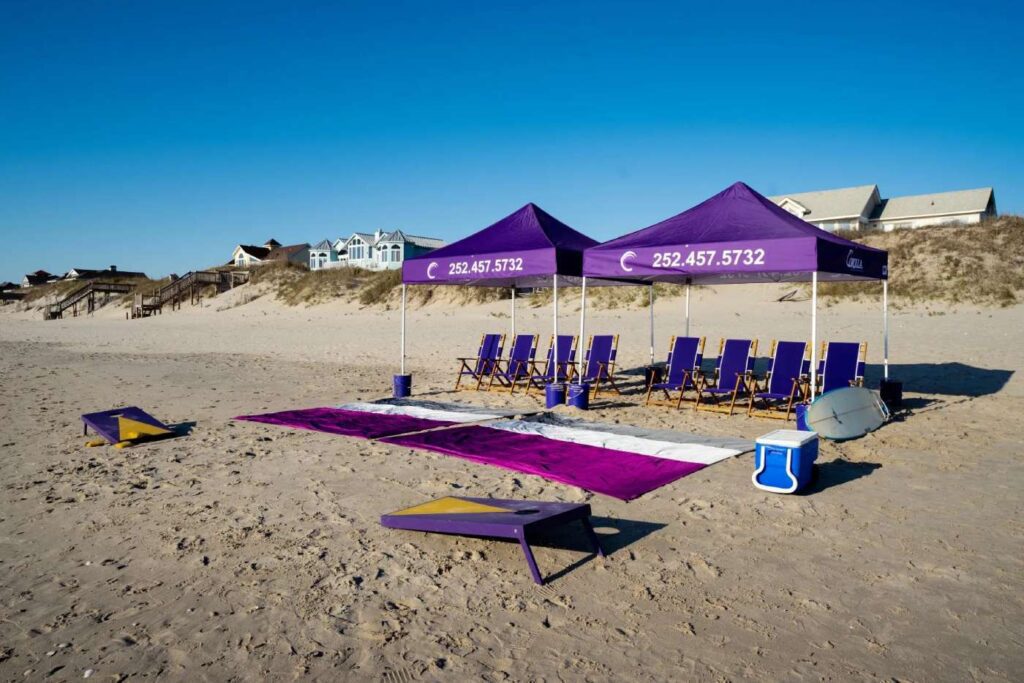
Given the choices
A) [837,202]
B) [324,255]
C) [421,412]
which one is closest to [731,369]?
[421,412]

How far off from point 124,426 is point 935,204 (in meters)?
42.6

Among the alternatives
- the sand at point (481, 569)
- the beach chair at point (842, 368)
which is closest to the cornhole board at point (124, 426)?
the sand at point (481, 569)

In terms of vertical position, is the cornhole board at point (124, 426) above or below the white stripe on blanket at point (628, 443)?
above

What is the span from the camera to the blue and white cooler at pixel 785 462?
4.71 meters

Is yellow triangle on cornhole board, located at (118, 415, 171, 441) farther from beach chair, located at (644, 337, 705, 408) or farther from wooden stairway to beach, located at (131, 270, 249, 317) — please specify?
wooden stairway to beach, located at (131, 270, 249, 317)

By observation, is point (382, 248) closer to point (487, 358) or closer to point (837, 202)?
point (837, 202)

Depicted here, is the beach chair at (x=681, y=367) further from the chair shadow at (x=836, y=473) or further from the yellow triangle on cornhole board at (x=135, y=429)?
the yellow triangle on cornhole board at (x=135, y=429)

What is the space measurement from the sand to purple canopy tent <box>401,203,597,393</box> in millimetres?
2821

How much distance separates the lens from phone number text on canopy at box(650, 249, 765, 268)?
7375 mm

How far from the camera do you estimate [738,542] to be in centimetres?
394

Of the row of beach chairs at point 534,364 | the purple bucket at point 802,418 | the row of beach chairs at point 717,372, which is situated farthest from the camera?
the row of beach chairs at point 534,364

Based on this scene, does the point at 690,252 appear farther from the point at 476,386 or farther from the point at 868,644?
the point at 868,644

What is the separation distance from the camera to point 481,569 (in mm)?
3586

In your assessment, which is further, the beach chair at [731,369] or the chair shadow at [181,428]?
the beach chair at [731,369]
